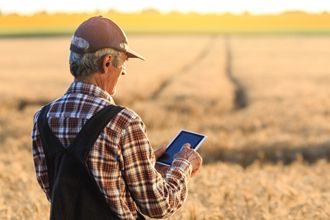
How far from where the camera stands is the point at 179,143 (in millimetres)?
3973

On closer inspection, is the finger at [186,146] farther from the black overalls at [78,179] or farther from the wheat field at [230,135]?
the wheat field at [230,135]

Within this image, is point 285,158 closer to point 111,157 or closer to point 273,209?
point 273,209

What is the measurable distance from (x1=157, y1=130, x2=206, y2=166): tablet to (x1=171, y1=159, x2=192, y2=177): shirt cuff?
0.15 m

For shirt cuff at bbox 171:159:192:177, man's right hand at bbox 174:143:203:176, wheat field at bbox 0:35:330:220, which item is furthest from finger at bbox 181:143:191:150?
wheat field at bbox 0:35:330:220

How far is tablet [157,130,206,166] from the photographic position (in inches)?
154

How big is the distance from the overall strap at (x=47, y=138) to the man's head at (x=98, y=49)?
0.28 meters

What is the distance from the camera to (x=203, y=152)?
524 inches

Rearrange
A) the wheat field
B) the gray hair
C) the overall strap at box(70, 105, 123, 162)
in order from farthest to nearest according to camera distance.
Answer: the wheat field
the gray hair
the overall strap at box(70, 105, 123, 162)

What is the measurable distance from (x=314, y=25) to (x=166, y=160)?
16443 cm

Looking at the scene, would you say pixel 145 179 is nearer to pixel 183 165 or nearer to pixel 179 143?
pixel 183 165

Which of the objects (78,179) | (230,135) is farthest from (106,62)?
(230,135)

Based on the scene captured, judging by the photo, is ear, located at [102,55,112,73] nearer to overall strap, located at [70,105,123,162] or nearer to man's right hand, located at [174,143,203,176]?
overall strap, located at [70,105,123,162]

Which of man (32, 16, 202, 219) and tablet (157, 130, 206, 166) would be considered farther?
tablet (157, 130, 206, 166)

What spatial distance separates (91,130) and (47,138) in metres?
0.31
